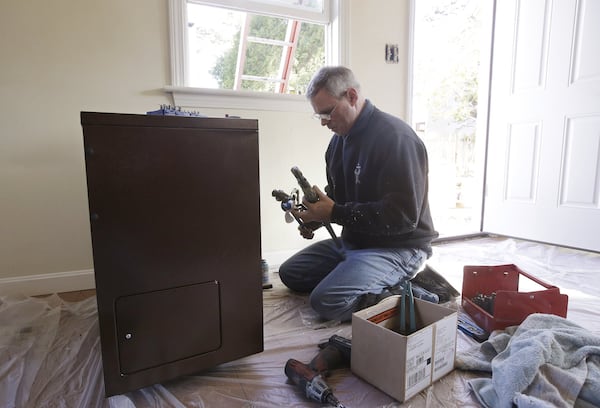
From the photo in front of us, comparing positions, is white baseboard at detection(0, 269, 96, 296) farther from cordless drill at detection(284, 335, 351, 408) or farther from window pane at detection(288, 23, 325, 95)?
window pane at detection(288, 23, 325, 95)

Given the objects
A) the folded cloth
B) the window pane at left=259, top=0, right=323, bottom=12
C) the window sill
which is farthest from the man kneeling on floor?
the window pane at left=259, top=0, right=323, bottom=12

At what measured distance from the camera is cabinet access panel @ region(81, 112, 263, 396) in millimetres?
782

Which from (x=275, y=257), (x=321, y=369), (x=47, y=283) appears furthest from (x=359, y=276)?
(x=47, y=283)

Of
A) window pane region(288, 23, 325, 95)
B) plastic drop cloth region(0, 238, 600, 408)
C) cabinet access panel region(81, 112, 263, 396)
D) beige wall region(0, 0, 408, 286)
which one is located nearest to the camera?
cabinet access panel region(81, 112, 263, 396)

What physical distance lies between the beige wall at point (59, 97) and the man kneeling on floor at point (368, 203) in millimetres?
783

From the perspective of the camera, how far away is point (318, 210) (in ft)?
4.36

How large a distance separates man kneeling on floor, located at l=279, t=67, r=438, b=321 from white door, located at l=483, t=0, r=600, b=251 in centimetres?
129

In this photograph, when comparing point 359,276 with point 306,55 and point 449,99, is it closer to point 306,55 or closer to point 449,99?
point 306,55

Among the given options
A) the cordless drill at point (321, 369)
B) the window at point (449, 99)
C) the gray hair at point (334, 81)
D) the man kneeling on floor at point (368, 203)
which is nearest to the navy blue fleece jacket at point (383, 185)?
the man kneeling on floor at point (368, 203)

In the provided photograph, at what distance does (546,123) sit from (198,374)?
241 centimetres

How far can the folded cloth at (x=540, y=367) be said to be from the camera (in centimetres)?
79

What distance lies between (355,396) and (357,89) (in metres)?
1.07

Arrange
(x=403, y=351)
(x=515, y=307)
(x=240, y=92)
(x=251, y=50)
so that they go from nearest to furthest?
(x=403, y=351), (x=515, y=307), (x=240, y=92), (x=251, y=50)

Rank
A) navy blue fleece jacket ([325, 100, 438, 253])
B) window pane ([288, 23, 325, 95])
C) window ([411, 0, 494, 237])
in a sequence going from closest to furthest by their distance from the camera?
navy blue fleece jacket ([325, 100, 438, 253]) < window pane ([288, 23, 325, 95]) < window ([411, 0, 494, 237])
